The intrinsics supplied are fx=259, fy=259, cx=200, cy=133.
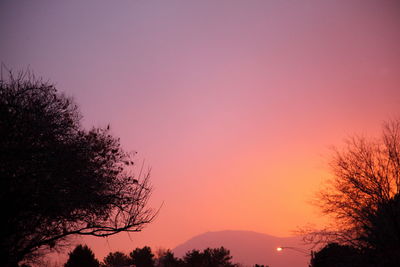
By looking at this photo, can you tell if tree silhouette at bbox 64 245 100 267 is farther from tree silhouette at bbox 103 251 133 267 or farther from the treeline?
tree silhouette at bbox 103 251 133 267

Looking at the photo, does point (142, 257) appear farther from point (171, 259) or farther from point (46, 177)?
point (46, 177)

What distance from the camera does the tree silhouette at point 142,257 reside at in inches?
1528

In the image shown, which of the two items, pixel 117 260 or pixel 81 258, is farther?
pixel 117 260

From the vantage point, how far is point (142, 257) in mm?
39375

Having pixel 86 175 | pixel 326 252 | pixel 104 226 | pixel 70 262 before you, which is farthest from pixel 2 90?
pixel 326 252

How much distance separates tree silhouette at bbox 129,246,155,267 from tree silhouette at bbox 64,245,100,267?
14556 millimetres

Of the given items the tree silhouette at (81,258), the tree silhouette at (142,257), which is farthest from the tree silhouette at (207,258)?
the tree silhouette at (81,258)

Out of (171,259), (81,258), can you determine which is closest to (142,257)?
(171,259)

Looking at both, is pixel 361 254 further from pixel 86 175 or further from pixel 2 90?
pixel 2 90

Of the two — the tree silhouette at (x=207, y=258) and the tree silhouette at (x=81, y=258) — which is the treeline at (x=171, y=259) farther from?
the tree silhouette at (x=81, y=258)

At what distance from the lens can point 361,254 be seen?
16750 mm

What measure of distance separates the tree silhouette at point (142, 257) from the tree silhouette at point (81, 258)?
14.6 m

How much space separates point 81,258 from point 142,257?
1611 cm

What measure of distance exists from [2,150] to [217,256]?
135 ft
